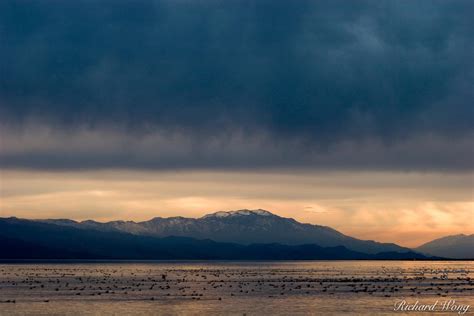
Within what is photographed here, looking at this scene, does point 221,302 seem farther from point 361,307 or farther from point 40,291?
point 40,291

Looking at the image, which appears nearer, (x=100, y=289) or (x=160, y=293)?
(x=160, y=293)

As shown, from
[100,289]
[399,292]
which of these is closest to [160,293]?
[100,289]

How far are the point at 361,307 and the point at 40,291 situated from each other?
51.6m

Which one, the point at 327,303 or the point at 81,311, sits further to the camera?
the point at 327,303

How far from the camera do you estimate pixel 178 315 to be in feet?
256

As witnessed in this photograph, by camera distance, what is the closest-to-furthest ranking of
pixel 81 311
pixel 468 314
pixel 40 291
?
pixel 468 314
pixel 81 311
pixel 40 291

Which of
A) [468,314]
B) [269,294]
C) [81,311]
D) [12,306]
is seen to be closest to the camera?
[468,314]

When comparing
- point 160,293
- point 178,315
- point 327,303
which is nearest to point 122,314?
point 178,315

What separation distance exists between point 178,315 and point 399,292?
42.7 meters

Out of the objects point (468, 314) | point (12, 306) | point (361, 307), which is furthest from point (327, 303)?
point (12, 306)

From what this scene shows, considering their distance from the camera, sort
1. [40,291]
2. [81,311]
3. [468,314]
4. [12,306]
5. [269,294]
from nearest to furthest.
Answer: [468,314] → [81,311] → [12,306] → [269,294] → [40,291]

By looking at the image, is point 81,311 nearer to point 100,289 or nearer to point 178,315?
point 178,315

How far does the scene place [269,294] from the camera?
10788cm

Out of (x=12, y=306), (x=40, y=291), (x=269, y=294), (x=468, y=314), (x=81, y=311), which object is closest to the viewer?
(x=468, y=314)
